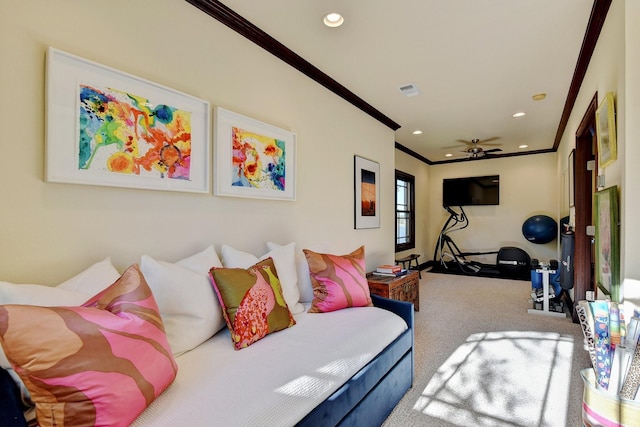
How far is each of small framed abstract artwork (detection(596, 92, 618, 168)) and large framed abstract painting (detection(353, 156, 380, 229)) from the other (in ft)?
6.99

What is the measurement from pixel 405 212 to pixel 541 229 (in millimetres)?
→ 2523

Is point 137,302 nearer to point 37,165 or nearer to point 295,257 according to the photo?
point 37,165

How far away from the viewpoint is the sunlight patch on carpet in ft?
6.28

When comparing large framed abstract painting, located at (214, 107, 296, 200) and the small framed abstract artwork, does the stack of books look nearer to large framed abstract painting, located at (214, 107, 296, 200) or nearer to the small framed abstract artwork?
large framed abstract painting, located at (214, 107, 296, 200)

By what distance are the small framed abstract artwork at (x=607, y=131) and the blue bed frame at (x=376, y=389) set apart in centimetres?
161

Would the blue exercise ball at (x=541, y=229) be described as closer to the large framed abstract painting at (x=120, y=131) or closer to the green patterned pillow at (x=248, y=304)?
the green patterned pillow at (x=248, y=304)

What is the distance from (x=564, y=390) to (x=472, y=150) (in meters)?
4.26

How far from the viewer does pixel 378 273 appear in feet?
12.3

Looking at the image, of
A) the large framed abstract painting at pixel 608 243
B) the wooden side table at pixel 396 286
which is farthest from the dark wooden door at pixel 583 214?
the wooden side table at pixel 396 286

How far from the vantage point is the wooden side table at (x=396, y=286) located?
10.8 ft

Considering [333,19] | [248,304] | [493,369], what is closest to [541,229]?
[493,369]

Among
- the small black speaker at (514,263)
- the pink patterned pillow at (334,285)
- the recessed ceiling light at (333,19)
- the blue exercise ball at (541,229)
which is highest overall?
the recessed ceiling light at (333,19)

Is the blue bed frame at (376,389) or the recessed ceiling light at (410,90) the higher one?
the recessed ceiling light at (410,90)

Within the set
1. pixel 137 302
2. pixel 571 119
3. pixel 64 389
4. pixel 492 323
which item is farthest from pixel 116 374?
pixel 571 119
